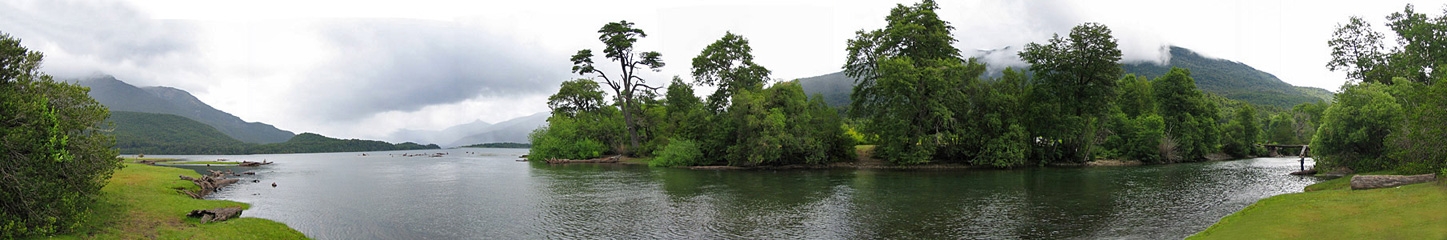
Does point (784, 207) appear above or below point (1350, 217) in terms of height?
below

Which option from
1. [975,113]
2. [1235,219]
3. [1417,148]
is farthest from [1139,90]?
[1235,219]

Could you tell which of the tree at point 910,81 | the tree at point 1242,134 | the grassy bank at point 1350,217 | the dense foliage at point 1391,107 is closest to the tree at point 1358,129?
the dense foliage at point 1391,107

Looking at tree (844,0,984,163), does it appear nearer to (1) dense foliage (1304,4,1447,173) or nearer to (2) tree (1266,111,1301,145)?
(1) dense foliage (1304,4,1447,173)

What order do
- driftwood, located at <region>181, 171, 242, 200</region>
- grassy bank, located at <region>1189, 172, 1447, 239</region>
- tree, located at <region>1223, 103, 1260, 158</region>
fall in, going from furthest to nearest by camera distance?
tree, located at <region>1223, 103, 1260, 158</region> → driftwood, located at <region>181, 171, 242, 200</region> → grassy bank, located at <region>1189, 172, 1447, 239</region>

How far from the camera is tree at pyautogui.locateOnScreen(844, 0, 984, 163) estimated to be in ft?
197

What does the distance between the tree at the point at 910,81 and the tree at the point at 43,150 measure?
5304 centimetres

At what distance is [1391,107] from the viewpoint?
35.4 metres

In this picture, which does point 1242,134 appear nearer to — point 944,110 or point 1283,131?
point 1283,131

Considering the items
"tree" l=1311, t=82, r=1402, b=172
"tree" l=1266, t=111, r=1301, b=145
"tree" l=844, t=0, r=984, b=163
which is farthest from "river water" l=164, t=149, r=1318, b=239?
"tree" l=1266, t=111, r=1301, b=145

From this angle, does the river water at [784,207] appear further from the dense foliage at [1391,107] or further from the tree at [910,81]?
the tree at [910,81]

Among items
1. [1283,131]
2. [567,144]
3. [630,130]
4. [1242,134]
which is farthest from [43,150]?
[1283,131]

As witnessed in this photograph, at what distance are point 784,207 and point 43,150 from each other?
24739 millimetres

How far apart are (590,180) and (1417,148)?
151 ft

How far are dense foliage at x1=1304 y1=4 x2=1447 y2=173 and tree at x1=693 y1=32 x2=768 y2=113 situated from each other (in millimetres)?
48906
